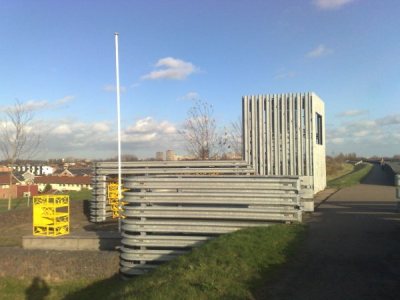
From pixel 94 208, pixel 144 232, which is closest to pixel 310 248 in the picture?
pixel 144 232

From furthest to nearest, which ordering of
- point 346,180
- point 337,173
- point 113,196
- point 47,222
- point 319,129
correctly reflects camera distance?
point 337,173
point 346,180
point 319,129
point 113,196
point 47,222

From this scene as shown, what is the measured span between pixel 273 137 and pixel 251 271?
1453cm

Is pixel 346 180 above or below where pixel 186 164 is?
below

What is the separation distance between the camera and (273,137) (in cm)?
2033

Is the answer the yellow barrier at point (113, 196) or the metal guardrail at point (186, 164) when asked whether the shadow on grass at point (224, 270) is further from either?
the yellow barrier at point (113, 196)

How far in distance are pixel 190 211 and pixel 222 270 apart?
10.4 ft

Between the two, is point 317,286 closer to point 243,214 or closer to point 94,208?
point 243,214

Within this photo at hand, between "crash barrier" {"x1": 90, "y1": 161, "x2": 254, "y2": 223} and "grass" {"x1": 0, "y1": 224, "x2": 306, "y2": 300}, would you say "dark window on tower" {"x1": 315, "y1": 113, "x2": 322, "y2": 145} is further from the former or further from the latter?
"grass" {"x1": 0, "y1": 224, "x2": 306, "y2": 300}

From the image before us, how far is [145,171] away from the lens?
15961mm

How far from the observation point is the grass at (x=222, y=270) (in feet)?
18.2

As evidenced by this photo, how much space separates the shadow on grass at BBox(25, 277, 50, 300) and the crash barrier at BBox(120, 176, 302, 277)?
1.72m

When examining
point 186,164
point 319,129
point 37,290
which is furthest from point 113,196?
point 319,129

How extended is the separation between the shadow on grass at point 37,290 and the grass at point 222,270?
52 cm

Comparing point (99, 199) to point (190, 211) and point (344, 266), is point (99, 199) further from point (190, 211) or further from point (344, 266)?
point (344, 266)
